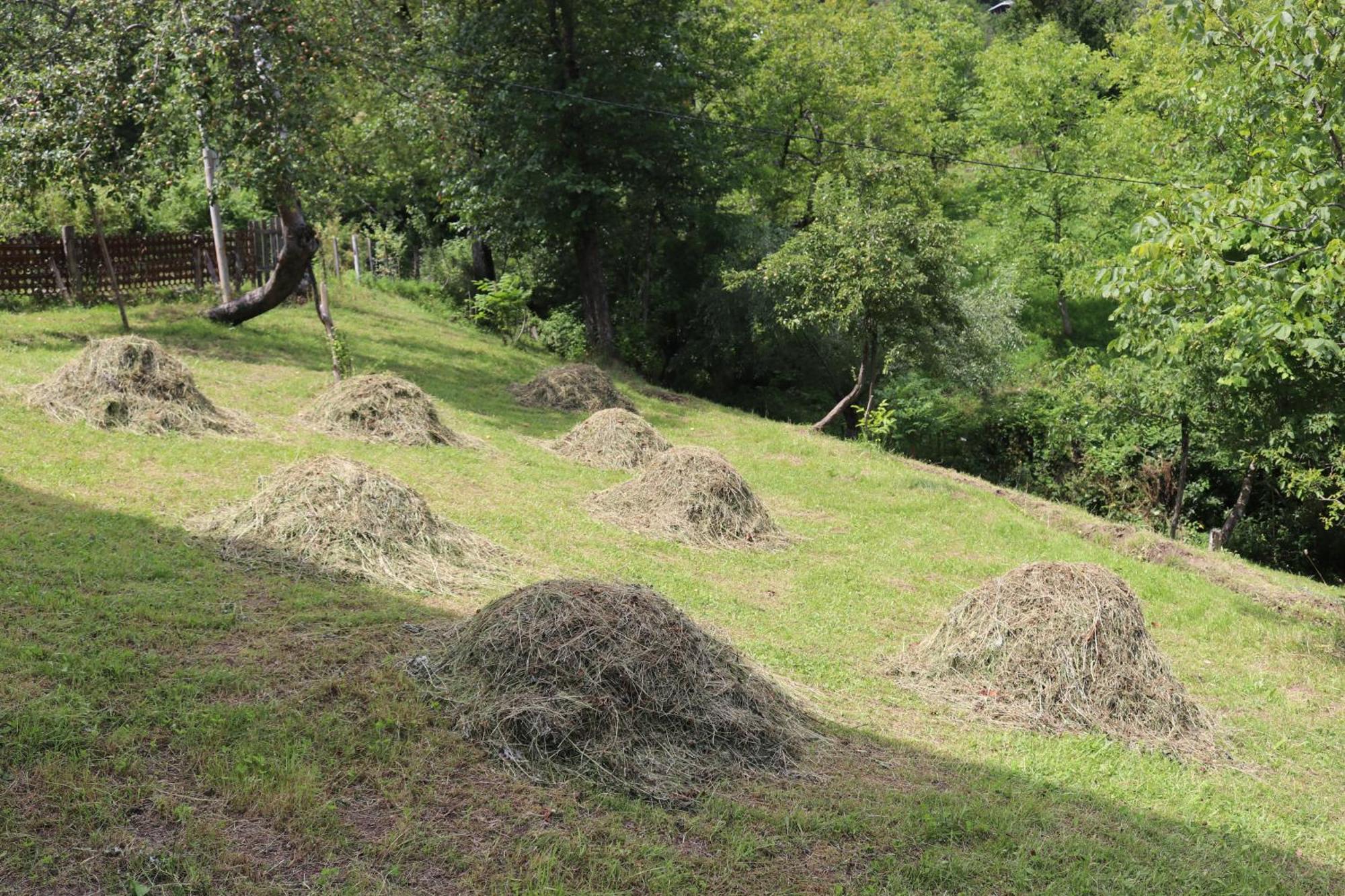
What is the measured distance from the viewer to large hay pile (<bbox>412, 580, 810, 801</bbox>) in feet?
16.9

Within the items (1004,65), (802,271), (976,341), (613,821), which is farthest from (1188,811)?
(1004,65)

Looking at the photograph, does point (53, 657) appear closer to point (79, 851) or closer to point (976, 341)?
point (79, 851)

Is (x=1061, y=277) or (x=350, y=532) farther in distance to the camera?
(x=1061, y=277)

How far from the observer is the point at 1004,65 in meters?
32.3

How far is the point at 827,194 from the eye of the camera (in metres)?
19.7

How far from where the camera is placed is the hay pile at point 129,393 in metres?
10.4

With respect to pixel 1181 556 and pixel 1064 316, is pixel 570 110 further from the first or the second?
pixel 1064 316

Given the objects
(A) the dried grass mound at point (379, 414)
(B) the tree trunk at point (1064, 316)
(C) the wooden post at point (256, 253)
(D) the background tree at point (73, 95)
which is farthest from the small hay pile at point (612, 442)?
(B) the tree trunk at point (1064, 316)

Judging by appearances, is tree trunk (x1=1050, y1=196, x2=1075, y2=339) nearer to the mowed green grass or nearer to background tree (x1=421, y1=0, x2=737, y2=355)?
background tree (x1=421, y1=0, x2=737, y2=355)

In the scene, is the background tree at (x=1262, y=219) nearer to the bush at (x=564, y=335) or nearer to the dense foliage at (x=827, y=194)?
the dense foliage at (x=827, y=194)

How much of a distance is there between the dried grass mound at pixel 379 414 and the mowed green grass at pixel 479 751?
2.96ft

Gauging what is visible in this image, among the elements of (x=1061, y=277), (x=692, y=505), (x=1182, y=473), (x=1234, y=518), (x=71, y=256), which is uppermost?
(x=71, y=256)

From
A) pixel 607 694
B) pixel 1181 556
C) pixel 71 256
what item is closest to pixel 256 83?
pixel 71 256

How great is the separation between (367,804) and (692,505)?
643 centimetres
